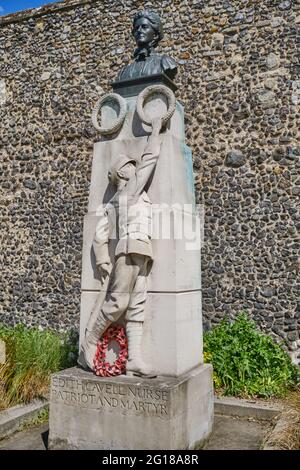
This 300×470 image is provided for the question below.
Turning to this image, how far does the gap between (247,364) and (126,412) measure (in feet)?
11.1

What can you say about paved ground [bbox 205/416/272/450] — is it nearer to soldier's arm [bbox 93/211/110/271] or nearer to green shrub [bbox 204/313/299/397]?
green shrub [bbox 204/313/299/397]

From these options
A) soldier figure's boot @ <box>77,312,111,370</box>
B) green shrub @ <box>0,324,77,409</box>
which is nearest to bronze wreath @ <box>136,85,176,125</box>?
soldier figure's boot @ <box>77,312,111,370</box>

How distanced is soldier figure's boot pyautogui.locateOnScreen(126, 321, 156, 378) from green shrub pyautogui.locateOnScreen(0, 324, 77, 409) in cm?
224

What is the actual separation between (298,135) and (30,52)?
722cm

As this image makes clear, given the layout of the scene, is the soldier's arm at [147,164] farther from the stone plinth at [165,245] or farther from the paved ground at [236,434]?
the paved ground at [236,434]

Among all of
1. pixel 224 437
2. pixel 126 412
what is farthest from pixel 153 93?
pixel 224 437

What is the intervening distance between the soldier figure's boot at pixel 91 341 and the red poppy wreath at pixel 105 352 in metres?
0.05

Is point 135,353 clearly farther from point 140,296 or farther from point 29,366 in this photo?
point 29,366

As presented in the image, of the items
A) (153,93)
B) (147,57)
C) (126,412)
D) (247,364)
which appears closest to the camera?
(126,412)

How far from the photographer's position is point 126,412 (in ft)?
13.4

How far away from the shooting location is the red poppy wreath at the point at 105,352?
4.41 m

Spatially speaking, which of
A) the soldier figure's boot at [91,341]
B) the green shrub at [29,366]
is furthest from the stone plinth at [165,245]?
the green shrub at [29,366]

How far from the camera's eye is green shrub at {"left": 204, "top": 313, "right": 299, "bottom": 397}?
6.80 metres
